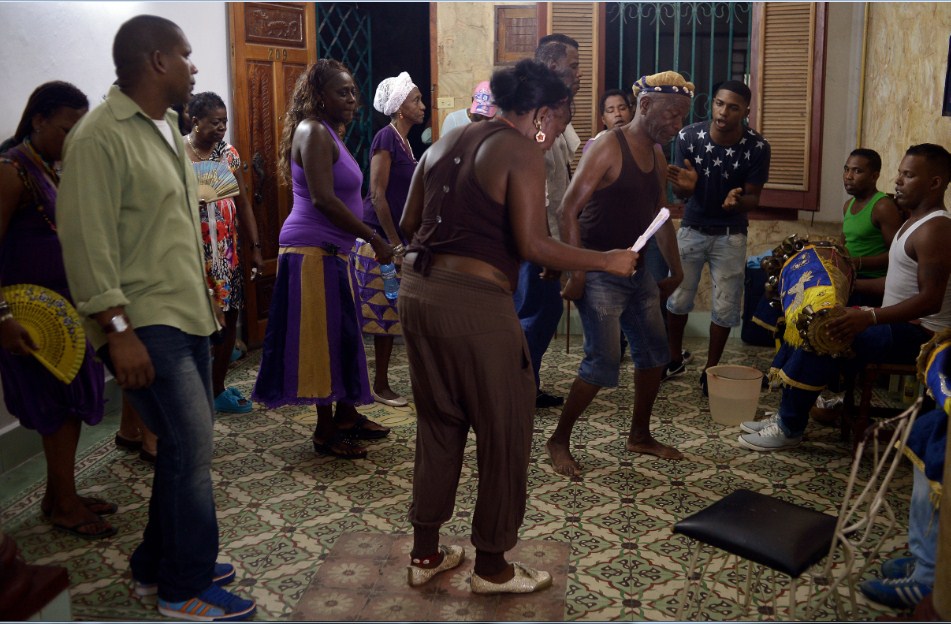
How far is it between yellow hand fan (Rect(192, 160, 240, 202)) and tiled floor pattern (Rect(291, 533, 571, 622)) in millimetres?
2003

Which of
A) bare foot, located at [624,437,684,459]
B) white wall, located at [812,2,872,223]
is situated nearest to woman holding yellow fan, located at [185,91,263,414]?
bare foot, located at [624,437,684,459]

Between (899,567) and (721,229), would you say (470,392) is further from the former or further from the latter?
(721,229)

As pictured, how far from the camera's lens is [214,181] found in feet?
14.2

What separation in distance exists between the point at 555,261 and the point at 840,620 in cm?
130

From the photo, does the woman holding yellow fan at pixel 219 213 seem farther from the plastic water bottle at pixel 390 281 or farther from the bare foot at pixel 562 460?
the bare foot at pixel 562 460

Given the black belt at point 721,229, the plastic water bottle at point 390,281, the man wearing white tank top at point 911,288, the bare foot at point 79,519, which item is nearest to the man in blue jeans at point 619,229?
the man wearing white tank top at point 911,288

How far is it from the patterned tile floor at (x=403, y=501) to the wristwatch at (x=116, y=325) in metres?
0.96

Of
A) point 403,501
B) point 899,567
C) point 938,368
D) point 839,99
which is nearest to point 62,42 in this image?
point 403,501

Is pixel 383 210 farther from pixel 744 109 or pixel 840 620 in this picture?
pixel 840 620

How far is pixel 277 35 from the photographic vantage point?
5.78 m

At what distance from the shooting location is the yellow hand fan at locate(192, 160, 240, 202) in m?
4.28

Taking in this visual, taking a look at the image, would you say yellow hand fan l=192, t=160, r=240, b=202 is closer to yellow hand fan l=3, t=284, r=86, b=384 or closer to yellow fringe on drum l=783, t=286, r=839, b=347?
yellow hand fan l=3, t=284, r=86, b=384

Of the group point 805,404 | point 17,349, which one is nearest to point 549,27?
point 805,404

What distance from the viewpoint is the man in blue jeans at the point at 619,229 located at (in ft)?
11.5
